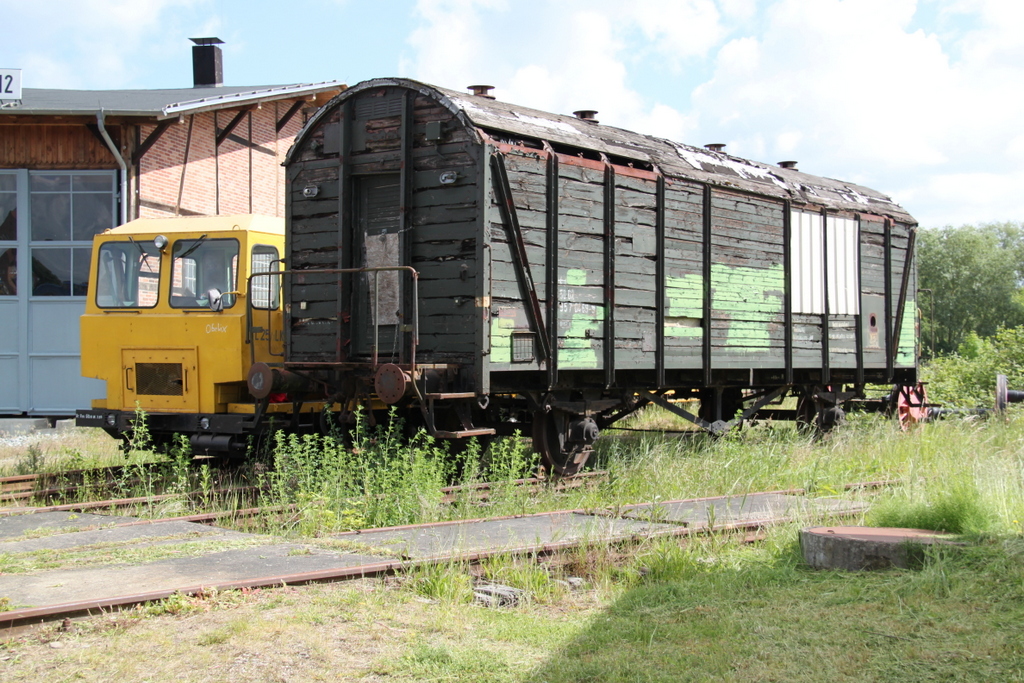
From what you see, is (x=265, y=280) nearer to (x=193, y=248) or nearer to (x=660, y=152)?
(x=193, y=248)

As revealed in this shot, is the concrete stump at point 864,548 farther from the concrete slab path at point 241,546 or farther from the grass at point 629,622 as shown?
the concrete slab path at point 241,546

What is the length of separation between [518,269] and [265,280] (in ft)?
10.3

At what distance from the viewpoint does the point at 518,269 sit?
933 centimetres

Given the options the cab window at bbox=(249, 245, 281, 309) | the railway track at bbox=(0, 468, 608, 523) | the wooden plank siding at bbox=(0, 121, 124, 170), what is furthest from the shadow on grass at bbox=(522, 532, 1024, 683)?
the wooden plank siding at bbox=(0, 121, 124, 170)

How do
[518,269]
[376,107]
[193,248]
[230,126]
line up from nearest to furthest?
1. [518,269]
2. [376,107]
3. [193,248]
4. [230,126]

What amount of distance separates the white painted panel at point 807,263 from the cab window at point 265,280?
254 inches

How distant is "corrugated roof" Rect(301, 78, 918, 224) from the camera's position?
31.1 feet

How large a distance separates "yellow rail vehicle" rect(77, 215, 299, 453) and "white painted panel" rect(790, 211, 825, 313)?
644cm

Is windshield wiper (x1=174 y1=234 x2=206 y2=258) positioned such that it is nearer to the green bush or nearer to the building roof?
Result: the building roof

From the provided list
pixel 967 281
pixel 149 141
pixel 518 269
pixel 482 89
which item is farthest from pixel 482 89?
pixel 967 281

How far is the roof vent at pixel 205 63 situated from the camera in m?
21.9

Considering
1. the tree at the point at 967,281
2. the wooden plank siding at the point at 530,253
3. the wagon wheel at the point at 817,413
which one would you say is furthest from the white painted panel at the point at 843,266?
the tree at the point at 967,281

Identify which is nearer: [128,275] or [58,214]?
[128,275]

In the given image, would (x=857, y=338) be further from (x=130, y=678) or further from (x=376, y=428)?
(x=130, y=678)
